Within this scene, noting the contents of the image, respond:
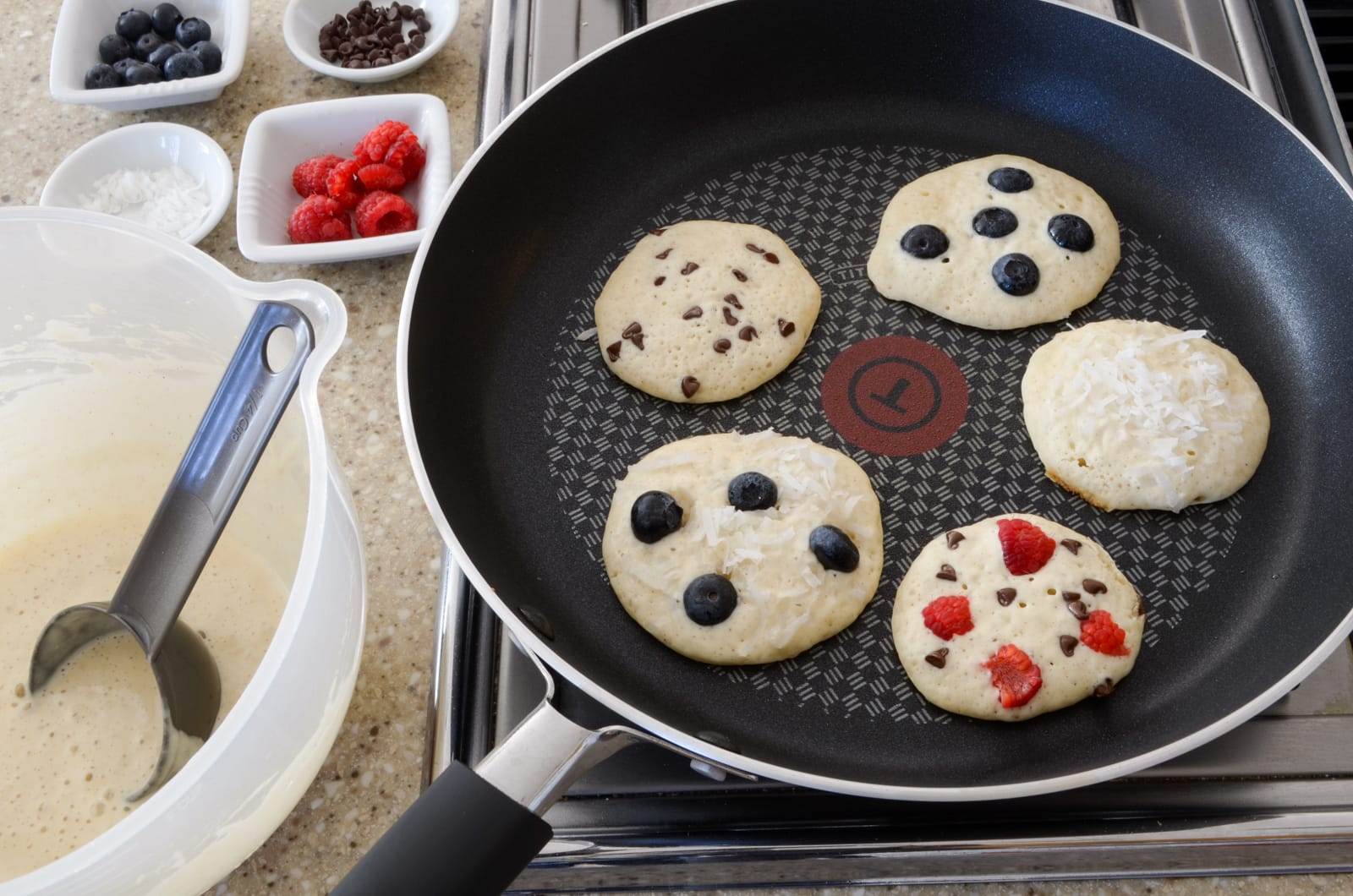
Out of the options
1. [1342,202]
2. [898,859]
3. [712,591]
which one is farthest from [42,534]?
[1342,202]

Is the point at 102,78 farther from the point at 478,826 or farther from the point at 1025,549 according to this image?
the point at 1025,549

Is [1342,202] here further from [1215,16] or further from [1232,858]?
[1232,858]

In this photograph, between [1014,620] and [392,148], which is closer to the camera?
[1014,620]

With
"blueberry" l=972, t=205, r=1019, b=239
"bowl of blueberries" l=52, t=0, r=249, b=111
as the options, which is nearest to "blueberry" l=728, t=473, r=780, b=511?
"blueberry" l=972, t=205, r=1019, b=239

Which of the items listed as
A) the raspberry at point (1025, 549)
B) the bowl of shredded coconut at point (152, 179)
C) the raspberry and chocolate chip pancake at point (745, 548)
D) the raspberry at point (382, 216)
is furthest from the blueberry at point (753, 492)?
the bowl of shredded coconut at point (152, 179)

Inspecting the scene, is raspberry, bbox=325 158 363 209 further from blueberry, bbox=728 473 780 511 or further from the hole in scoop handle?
blueberry, bbox=728 473 780 511

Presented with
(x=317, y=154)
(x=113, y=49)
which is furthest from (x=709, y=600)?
(x=113, y=49)
